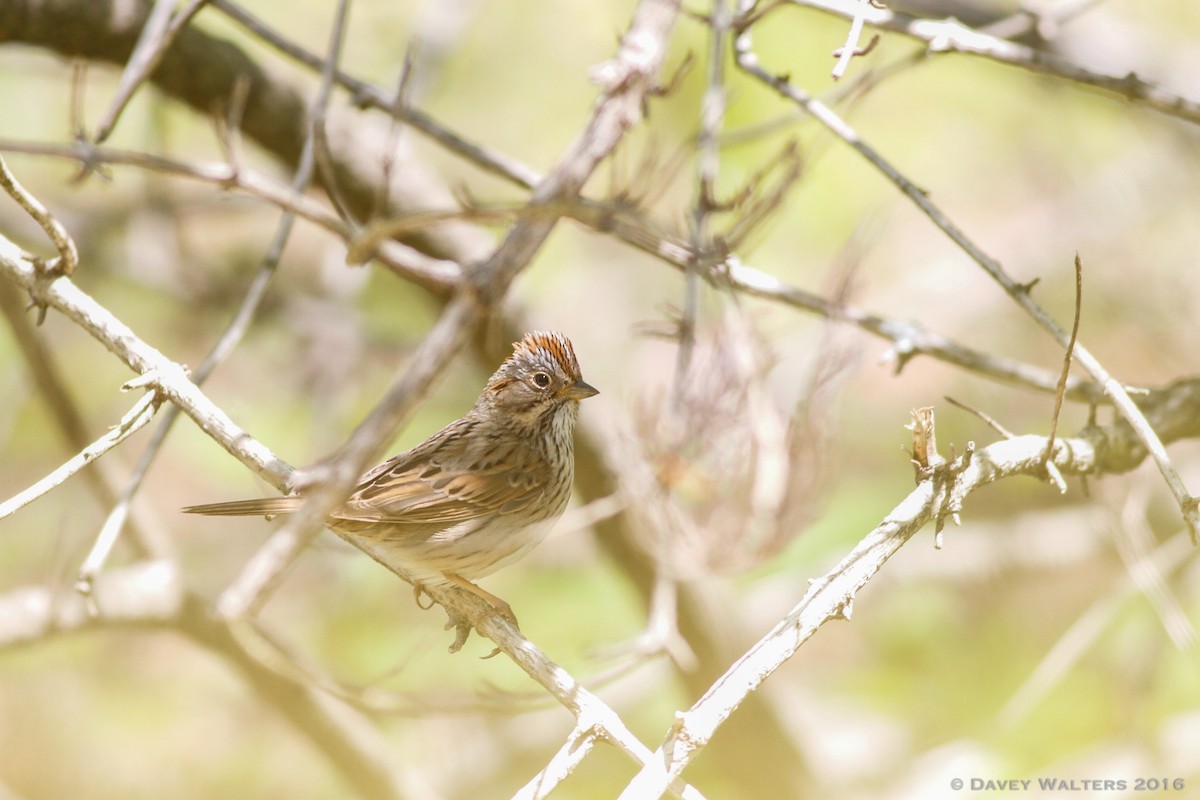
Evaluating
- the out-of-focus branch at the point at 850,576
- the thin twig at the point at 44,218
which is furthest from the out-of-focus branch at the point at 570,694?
the thin twig at the point at 44,218

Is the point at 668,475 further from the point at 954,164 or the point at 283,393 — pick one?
the point at 954,164

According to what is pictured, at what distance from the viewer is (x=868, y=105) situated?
27.6ft

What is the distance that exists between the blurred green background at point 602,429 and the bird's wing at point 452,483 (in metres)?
0.72

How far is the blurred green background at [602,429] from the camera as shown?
16.4 ft

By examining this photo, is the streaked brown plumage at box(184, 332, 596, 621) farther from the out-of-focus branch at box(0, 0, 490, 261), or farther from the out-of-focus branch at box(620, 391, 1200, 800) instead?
the out-of-focus branch at box(620, 391, 1200, 800)

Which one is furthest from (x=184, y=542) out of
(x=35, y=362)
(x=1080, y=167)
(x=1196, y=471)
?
(x=1080, y=167)

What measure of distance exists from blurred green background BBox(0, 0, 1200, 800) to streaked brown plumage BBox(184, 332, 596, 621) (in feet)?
1.66

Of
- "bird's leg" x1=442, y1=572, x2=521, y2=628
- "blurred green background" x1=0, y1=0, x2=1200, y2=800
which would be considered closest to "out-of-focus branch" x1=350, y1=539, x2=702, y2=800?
"bird's leg" x1=442, y1=572, x2=521, y2=628

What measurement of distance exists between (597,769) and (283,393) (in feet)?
9.47

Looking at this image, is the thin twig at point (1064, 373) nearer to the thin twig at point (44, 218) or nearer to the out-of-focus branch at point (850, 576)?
the out-of-focus branch at point (850, 576)

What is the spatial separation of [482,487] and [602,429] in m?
1.38

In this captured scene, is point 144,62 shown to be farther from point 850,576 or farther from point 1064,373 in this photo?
point 1064,373

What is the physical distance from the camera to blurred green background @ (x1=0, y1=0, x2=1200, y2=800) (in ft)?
16.4

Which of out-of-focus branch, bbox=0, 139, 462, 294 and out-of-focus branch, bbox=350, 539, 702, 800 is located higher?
out-of-focus branch, bbox=0, 139, 462, 294
